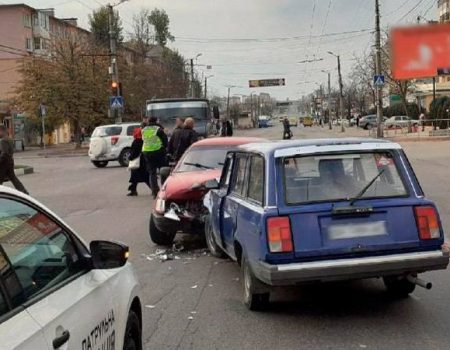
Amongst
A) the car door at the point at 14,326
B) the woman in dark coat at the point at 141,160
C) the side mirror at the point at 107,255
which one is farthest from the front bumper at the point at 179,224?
the woman in dark coat at the point at 141,160

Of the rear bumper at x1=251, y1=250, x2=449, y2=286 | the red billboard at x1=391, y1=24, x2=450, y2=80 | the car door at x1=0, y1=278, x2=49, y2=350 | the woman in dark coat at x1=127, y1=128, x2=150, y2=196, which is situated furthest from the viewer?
the red billboard at x1=391, y1=24, x2=450, y2=80

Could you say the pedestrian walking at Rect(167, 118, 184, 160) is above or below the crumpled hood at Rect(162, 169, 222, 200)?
above

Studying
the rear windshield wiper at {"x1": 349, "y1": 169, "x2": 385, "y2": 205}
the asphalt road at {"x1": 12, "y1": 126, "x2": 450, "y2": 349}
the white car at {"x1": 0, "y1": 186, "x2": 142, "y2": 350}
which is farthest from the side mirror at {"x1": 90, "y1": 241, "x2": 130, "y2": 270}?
the rear windshield wiper at {"x1": 349, "y1": 169, "x2": 385, "y2": 205}

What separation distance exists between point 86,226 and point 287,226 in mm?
7202

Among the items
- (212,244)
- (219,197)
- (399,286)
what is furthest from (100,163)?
(399,286)

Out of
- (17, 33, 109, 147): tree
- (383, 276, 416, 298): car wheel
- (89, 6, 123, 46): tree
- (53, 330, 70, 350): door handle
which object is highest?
(89, 6, 123, 46): tree

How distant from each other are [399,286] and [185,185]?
3.76 meters

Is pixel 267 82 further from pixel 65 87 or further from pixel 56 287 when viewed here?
pixel 56 287

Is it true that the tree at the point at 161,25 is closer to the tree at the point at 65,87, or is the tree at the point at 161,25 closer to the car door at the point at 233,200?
the tree at the point at 65,87

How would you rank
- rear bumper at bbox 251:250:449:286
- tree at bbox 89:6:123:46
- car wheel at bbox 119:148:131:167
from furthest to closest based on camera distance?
1. tree at bbox 89:6:123:46
2. car wheel at bbox 119:148:131:167
3. rear bumper at bbox 251:250:449:286

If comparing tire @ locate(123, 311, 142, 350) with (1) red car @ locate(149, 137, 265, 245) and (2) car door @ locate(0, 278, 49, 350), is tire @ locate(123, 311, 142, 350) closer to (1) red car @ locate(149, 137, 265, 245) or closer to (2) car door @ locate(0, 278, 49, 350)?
(2) car door @ locate(0, 278, 49, 350)

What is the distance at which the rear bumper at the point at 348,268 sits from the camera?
5.43m

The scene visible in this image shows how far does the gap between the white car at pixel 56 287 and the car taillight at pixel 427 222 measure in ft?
9.15

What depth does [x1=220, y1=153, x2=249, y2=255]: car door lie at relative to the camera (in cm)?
666
